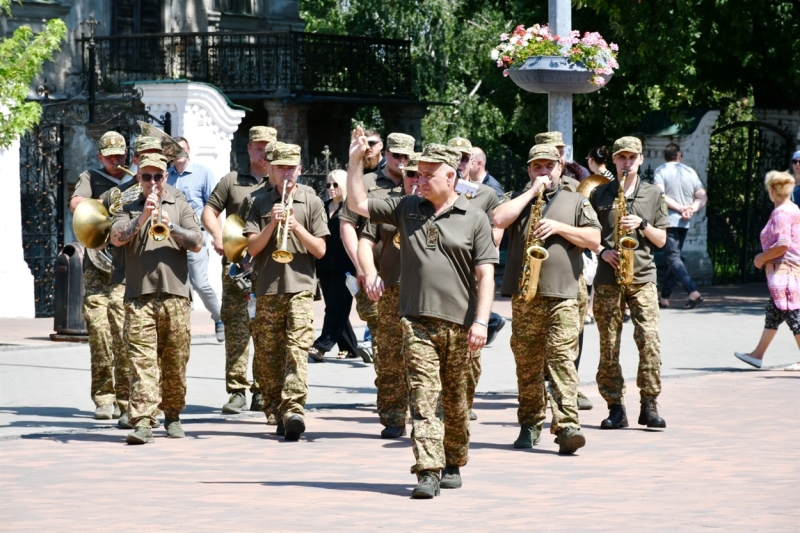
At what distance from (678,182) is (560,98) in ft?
18.7

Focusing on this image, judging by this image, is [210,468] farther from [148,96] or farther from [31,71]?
[148,96]

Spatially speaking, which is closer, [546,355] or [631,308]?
[546,355]

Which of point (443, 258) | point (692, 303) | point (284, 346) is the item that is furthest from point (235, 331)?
point (692, 303)

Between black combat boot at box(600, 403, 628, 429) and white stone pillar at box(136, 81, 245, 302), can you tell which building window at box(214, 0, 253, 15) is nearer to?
white stone pillar at box(136, 81, 245, 302)

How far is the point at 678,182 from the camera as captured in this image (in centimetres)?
1922

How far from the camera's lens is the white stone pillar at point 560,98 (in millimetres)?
13750

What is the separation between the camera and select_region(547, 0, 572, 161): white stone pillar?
1375cm

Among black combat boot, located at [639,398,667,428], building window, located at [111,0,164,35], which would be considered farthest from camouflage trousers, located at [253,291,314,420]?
building window, located at [111,0,164,35]

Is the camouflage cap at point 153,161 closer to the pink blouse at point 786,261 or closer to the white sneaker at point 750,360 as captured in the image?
the pink blouse at point 786,261

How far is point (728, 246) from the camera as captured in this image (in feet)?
78.3

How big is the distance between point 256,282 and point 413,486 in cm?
238

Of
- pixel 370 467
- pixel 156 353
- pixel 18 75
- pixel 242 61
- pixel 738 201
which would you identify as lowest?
pixel 370 467

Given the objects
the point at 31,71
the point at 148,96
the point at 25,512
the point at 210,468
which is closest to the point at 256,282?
the point at 210,468

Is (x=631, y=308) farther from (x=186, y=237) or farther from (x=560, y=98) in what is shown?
(x=560, y=98)
